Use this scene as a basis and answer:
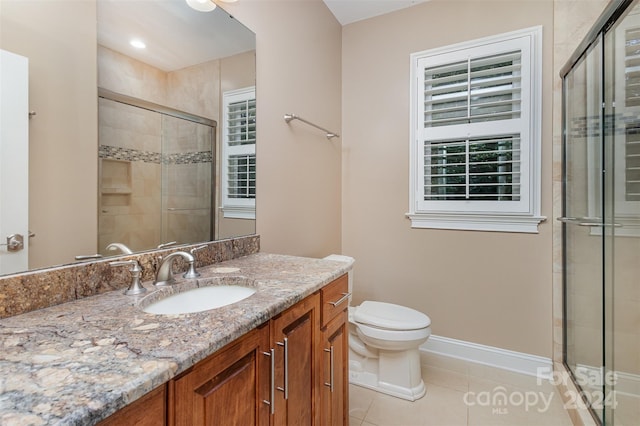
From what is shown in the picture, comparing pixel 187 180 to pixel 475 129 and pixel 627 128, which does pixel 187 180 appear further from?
pixel 627 128

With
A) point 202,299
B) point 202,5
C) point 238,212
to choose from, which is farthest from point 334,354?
point 202,5

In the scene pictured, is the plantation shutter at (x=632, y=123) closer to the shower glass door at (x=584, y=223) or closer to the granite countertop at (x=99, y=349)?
the shower glass door at (x=584, y=223)

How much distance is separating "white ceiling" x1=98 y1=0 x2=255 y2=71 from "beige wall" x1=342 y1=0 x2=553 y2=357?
130cm

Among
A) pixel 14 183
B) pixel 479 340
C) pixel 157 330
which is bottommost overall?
pixel 479 340

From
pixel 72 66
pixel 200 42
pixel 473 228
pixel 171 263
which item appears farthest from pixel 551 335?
pixel 72 66

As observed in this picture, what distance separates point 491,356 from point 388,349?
0.91 meters

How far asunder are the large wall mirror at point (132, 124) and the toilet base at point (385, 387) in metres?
1.21

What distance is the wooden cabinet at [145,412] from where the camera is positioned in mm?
486

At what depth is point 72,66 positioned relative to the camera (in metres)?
0.91

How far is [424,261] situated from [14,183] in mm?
2298

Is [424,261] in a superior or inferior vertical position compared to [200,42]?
inferior

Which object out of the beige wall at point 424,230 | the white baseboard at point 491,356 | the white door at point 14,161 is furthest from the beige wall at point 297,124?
the white baseboard at point 491,356

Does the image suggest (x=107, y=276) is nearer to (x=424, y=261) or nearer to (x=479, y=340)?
(x=424, y=261)

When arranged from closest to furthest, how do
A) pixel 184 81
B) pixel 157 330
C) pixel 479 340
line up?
1. pixel 157 330
2. pixel 184 81
3. pixel 479 340
